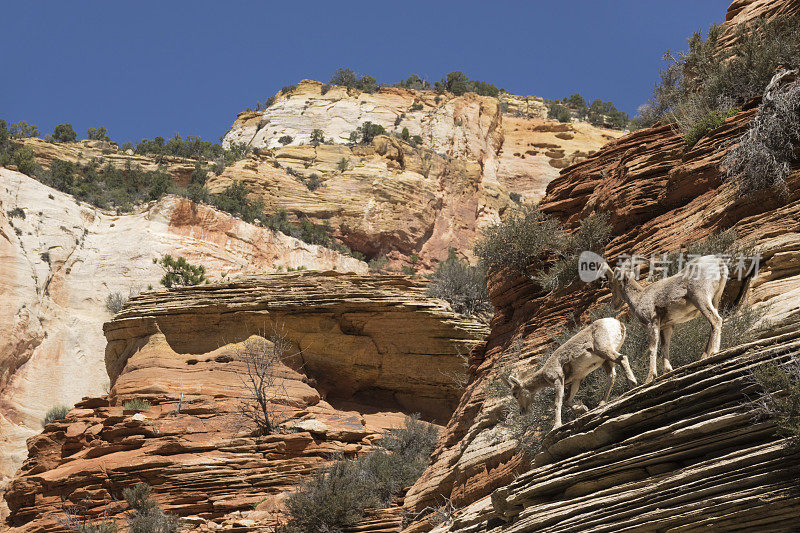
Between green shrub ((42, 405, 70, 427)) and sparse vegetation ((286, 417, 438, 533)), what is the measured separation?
1502 centimetres

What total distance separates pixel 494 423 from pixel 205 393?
11493 millimetres

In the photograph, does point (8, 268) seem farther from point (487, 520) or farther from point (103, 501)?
point (487, 520)

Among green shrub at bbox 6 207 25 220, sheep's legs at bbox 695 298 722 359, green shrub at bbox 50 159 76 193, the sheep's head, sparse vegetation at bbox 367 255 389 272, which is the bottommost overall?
sheep's legs at bbox 695 298 722 359

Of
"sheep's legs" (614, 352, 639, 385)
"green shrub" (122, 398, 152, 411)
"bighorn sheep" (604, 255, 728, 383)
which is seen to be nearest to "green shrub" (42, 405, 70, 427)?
"green shrub" (122, 398, 152, 411)

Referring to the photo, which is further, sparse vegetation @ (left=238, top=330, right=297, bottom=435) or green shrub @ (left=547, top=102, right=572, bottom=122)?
green shrub @ (left=547, top=102, right=572, bottom=122)

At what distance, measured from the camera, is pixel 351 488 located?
58.6 feet

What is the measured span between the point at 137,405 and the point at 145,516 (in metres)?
4.13

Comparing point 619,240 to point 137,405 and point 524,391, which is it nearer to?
point 524,391

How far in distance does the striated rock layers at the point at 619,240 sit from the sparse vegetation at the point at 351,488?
5.28ft

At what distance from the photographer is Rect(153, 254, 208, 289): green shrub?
31.5 metres

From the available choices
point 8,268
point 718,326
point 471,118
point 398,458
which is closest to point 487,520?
point 718,326

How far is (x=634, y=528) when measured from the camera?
741cm

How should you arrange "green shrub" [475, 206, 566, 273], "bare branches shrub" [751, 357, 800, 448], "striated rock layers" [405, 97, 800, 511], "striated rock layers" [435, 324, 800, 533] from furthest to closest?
"green shrub" [475, 206, 566, 273], "striated rock layers" [405, 97, 800, 511], "striated rock layers" [435, 324, 800, 533], "bare branches shrub" [751, 357, 800, 448]

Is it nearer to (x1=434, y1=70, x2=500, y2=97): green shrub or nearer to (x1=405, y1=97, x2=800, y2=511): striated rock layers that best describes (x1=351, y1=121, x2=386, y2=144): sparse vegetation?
(x1=434, y1=70, x2=500, y2=97): green shrub
